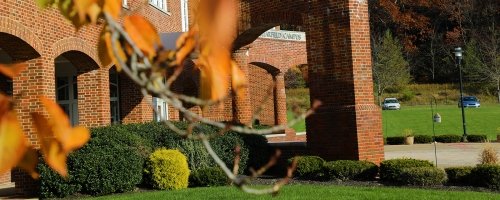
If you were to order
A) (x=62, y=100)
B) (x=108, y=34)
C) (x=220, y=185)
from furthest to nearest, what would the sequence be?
1. (x=62, y=100)
2. (x=220, y=185)
3. (x=108, y=34)

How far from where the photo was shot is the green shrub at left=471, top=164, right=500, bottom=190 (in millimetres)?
10773

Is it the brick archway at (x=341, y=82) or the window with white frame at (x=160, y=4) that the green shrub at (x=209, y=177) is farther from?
the window with white frame at (x=160, y=4)

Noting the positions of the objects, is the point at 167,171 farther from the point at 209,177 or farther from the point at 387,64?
the point at 387,64

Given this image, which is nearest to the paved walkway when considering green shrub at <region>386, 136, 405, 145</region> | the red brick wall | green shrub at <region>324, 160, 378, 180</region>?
green shrub at <region>386, 136, 405, 145</region>

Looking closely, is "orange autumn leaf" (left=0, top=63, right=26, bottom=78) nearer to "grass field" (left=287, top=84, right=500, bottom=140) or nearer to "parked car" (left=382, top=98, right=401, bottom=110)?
"grass field" (left=287, top=84, right=500, bottom=140)

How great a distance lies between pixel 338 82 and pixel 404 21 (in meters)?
→ 52.6

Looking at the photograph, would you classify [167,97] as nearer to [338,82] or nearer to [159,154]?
[159,154]

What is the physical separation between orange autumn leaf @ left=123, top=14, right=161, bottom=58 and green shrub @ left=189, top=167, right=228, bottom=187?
10837 millimetres

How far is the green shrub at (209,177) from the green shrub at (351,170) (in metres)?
2.18

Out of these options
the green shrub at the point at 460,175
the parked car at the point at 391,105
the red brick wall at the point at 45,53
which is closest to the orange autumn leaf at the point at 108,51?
the red brick wall at the point at 45,53

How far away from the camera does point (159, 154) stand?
12.0 metres

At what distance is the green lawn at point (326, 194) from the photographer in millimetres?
9453

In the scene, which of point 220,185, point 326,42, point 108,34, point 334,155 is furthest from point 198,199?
point 108,34

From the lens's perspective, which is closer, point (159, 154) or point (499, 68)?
point (159, 154)
